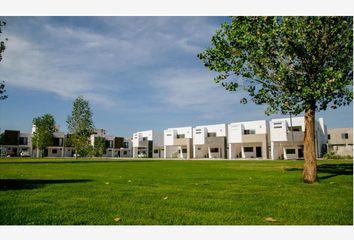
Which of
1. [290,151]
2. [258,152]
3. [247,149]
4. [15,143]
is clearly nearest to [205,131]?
[247,149]

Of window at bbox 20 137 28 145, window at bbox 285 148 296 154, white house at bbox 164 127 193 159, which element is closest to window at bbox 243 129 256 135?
window at bbox 285 148 296 154

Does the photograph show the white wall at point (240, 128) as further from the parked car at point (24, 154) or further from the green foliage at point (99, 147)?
the parked car at point (24, 154)

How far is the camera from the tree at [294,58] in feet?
37.2

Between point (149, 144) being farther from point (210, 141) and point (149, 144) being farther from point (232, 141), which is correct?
point (232, 141)

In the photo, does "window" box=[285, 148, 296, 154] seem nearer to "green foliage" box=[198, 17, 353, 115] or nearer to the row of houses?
the row of houses

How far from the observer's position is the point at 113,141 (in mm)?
104062

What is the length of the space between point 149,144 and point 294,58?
7914cm

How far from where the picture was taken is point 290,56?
1213cm

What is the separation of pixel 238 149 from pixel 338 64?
52984 mm

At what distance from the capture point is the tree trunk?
12.4 meters

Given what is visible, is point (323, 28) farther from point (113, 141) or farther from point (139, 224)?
point (113, 141)

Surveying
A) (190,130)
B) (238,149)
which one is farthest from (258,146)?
(190,130)

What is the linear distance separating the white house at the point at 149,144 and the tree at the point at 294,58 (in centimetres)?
7513
